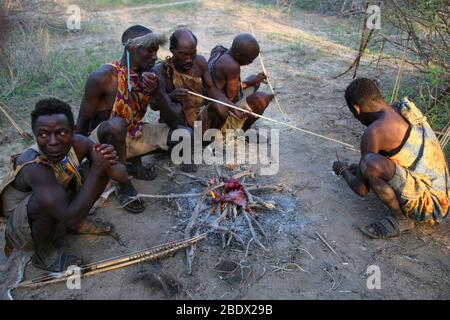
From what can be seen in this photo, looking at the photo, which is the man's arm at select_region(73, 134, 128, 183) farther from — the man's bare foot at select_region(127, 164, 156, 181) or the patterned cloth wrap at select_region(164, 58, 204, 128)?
the patterned cloth wrap at select_region(164, 58, 204, 128)

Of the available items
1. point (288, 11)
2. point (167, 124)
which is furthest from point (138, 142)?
point (288, 11)

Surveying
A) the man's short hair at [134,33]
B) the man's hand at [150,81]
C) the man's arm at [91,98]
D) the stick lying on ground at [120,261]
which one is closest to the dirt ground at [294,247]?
the stick lying on ground at [120,261]

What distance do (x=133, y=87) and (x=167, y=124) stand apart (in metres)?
0.51

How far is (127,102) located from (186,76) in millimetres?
727

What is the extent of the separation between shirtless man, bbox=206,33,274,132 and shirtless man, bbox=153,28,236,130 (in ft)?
0.38

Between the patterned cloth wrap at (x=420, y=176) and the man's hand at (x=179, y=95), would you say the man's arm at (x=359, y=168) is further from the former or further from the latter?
the man's hand at (x=179, y=95)

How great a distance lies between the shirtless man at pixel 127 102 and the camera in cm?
306

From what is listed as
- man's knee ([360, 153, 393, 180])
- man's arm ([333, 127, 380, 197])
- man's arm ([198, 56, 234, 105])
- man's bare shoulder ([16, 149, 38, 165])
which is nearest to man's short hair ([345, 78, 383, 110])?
man's arm ([333, 127, 380, 197])

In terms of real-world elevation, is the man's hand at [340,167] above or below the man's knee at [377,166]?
below

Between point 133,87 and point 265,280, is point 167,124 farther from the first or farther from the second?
point 265,280

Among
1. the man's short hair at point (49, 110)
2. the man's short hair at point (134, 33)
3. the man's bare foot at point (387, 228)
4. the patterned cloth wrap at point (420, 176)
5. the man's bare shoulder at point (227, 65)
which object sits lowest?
the man's bare foot at point (387, 228)

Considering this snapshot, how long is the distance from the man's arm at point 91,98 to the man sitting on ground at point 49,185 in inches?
24.9

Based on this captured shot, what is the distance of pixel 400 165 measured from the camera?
281 cm

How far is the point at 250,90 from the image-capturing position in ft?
14.1
